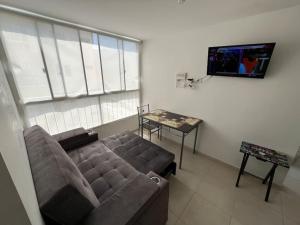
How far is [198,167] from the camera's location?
2.24 meters

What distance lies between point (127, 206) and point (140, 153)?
972mm

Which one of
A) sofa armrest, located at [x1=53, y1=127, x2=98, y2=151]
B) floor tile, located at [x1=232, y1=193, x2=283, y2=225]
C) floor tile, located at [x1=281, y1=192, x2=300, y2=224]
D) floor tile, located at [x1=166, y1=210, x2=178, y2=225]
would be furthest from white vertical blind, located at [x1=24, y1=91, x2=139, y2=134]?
floor tile, located at [x1=281, y1=192, x2=300, y2=224]

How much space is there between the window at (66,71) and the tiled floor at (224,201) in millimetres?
2025

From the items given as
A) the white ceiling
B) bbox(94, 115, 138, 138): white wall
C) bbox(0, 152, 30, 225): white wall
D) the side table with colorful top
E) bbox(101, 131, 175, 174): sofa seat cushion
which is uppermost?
the white ceiling

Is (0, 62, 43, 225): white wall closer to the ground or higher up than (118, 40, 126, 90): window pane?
closer to the ground

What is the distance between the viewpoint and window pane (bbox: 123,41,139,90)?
9.64 ft

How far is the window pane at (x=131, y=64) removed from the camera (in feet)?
9.64

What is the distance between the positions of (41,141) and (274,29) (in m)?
2.90

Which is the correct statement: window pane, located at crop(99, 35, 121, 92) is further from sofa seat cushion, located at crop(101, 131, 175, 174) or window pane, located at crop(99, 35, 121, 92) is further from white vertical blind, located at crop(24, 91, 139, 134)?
sofa seat cushion, located at crop(101, 131, 175, 174)

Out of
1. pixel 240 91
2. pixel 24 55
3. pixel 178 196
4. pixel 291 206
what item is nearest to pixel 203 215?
pixel 178 196

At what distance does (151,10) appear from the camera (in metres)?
1.54

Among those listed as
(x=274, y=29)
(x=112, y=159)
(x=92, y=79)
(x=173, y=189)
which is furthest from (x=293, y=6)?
(x=92, y=79)

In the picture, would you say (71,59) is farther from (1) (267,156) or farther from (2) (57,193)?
(1) (267,156)

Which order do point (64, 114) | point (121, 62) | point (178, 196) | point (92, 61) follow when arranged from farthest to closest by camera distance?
point (121, 62) < point (92, 61) < point (64, 114) < point (178, 196)
